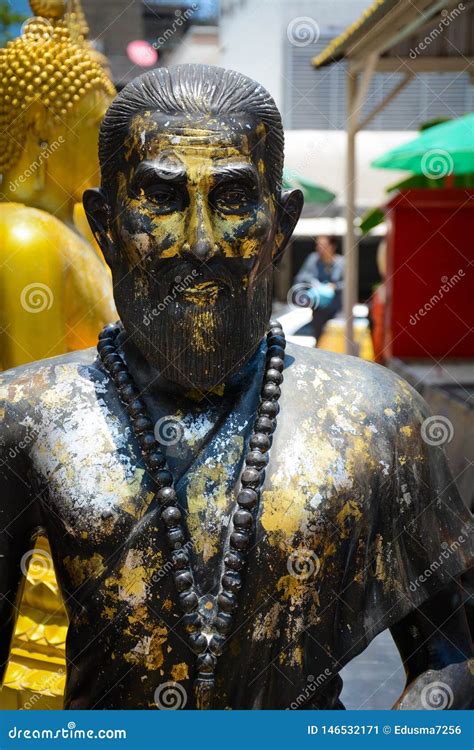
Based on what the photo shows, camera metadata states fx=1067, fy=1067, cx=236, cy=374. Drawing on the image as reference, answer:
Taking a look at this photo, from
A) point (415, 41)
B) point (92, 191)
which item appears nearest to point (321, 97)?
point (415, 41)

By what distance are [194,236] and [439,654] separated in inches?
36.0

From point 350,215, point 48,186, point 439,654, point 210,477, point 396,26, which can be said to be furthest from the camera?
point 350,215

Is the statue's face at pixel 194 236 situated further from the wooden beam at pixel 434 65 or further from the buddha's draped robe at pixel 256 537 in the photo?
the wooden beam at pixel 434 65

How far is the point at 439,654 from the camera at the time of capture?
203 cm

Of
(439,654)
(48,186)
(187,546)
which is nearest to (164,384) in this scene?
(187,546)

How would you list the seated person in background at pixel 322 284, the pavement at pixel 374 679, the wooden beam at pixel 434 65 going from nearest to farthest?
the pavement at pixel 374 679, the wooden beam at pixel 434 65, the seated person in background at pixel 322 284

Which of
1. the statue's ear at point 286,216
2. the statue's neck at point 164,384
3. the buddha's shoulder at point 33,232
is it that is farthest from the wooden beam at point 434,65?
the statue's neck at point 164,384

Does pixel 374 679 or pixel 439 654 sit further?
pixel 374 679

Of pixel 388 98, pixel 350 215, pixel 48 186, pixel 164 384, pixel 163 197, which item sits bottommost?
pixel 350 215

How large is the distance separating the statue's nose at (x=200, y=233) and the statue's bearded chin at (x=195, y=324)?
5 centimetres

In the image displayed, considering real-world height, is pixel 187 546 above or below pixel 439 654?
above

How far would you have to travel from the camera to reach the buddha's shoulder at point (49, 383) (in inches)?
78.7

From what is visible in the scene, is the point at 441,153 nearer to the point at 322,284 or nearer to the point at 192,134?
the point at 322,284

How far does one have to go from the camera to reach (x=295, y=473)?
192 cm
